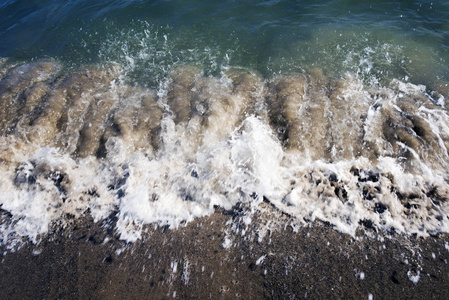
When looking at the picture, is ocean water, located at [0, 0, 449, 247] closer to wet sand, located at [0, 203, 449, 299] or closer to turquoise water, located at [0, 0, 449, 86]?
turquoise water, located at [0, 0, 449, 86]

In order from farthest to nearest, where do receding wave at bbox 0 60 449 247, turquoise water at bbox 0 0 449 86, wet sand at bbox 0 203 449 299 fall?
turquoise water at bbox 0 0 449 86
receding wave at bbox 0 60 449 247
wet sand at bbox 0 203 449 299

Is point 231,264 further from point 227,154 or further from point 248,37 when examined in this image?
point 248,37

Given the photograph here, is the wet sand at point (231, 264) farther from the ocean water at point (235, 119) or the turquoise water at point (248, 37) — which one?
the turquoise water at point (248, 37)

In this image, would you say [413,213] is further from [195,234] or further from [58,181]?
[58,181]

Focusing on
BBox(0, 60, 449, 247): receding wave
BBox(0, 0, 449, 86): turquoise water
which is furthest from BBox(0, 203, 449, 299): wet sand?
BBox(0, 0, 449, 86): turquoise water

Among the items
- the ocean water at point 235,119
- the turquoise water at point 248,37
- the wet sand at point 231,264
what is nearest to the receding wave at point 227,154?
the ocean water at point 235,119

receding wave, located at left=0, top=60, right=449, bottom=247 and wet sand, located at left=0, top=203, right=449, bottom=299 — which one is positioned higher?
receding wave, located at left=0, top=60, right=449, bottom=247

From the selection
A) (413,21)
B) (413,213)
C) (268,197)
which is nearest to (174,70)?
(268,197)
